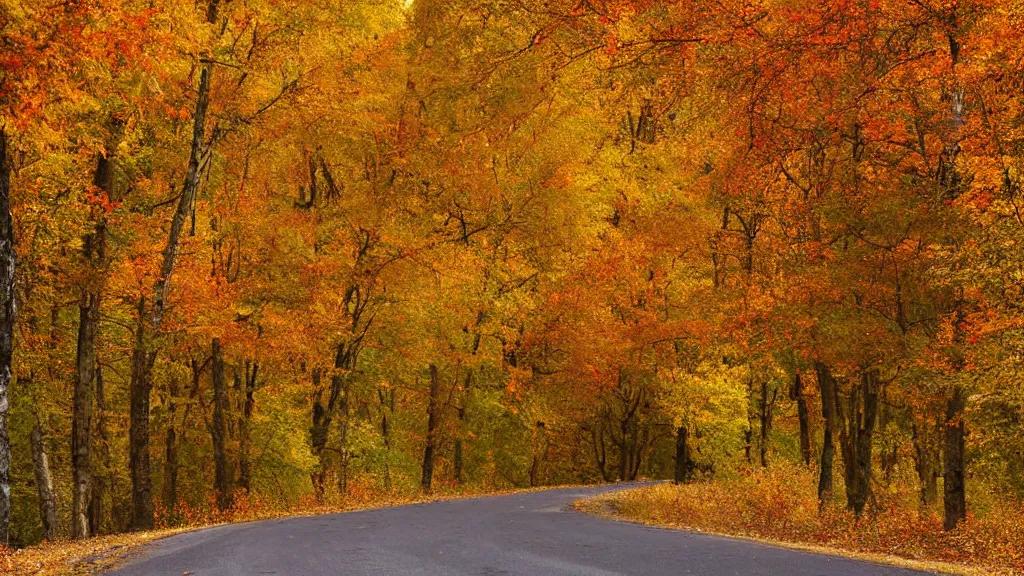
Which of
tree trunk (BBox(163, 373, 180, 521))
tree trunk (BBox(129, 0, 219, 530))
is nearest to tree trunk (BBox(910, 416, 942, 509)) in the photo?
tree trunk (BBox(163, 373, 180, 521))

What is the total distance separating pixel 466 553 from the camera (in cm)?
1135

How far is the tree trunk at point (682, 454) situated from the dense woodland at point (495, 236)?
6.9 inches

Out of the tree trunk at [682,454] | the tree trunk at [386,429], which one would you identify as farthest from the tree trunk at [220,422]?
the tree trunk at [682,454]

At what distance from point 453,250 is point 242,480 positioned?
11004 mm

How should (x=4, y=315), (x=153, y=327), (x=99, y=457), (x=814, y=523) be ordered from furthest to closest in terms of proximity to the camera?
1. (x=99, y=457)
2. (x=814, y=523)
3. (x=153, y=327)
4. (x=4, y=315)

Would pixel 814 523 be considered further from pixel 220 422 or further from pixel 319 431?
pixel 319 431

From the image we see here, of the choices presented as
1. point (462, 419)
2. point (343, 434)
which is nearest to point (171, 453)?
point (343, 434)

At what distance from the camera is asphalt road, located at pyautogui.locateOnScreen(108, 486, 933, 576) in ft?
31.6

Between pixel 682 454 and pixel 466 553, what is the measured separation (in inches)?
873

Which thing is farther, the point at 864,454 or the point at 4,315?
the point at 864,454

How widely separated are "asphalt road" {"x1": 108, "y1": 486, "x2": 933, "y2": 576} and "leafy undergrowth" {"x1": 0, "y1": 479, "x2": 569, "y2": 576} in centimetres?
54

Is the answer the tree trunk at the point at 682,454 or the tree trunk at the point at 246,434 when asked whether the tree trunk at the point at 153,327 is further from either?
the tree trunk at the point at 682,454

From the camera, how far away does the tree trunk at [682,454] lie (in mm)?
31786

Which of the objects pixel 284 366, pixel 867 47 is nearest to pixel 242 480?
pixel 284 366
